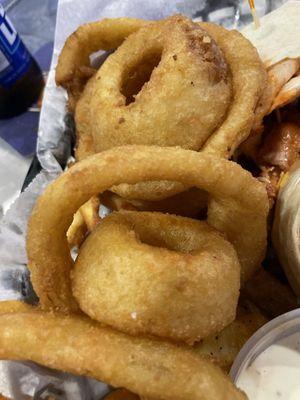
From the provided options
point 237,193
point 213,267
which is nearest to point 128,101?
point 237,193

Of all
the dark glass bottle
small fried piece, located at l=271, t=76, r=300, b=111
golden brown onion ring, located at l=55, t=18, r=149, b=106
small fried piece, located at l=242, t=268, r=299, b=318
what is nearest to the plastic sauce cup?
small fried piece, located at l=242, t=268, r=299, b=318

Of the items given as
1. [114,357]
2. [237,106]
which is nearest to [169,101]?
[237,106]

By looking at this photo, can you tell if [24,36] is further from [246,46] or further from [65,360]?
[65,360]

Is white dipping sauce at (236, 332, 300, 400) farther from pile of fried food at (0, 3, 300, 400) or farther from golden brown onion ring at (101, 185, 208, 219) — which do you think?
golden brown onion ring at (101, 185, 208, 219)

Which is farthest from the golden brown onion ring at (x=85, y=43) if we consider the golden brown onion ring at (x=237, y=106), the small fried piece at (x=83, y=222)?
the small fried piece at (x=83, y=222)

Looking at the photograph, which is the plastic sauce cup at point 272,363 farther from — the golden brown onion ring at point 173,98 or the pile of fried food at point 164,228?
the golden brown onion ring at point 173,98

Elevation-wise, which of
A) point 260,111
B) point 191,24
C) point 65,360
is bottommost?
point 260,111

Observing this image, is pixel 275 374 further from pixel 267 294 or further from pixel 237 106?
pixel 237 106
